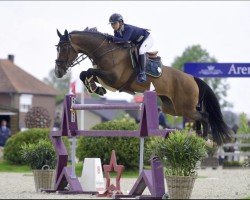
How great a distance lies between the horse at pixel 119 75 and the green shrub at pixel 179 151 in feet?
5.82

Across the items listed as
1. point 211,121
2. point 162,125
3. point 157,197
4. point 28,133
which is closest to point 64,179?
point 157,197

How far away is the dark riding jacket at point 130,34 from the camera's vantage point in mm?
11477

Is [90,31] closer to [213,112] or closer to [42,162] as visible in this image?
[42,162]

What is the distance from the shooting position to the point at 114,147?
56.2 feet

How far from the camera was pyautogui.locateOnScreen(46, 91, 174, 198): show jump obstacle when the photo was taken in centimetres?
988

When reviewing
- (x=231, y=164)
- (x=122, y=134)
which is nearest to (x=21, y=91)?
(x=231, y=164)

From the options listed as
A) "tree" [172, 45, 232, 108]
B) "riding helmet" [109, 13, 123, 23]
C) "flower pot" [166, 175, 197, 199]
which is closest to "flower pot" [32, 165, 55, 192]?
"riding helmet" [109, 13, 123, 23]

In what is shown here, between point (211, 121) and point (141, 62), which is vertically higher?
point (141, 62)

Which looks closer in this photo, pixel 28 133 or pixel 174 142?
pixel 174 142

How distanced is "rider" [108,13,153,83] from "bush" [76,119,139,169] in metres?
5.51

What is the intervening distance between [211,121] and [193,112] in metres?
0.47

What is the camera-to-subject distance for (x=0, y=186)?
1320 centimetres

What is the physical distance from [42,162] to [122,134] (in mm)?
2202

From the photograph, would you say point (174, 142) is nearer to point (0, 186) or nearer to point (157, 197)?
point (157, 197)
